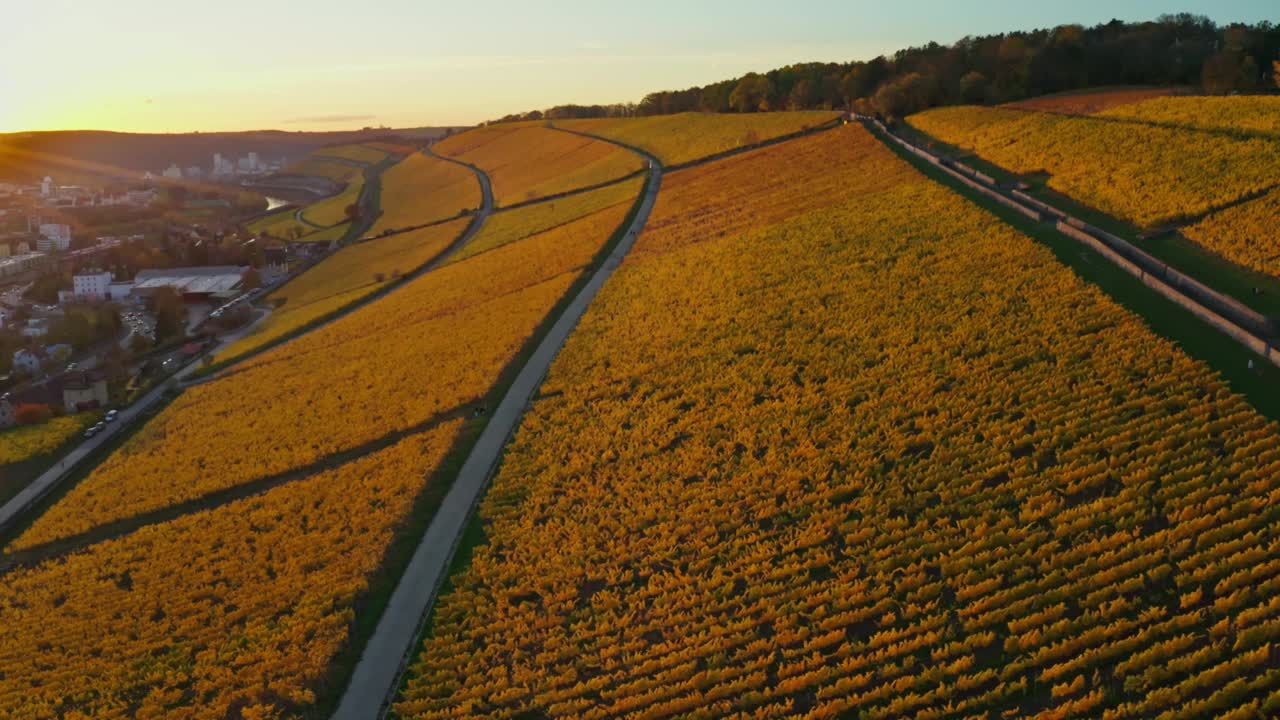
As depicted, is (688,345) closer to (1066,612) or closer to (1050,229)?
(1050,229)

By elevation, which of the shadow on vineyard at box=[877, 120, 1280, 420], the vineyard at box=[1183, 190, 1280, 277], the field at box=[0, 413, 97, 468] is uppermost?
the vineyard at box=[1183, 190, 1280, 277]

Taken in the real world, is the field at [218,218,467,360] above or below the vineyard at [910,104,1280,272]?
below

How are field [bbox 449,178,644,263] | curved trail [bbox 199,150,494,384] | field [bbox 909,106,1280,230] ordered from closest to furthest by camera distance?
1. field [bbox 909,106,1280,230]
2. curved trail [bbox 199,150,494,384]
3. field [bbox 449,178,644,263]

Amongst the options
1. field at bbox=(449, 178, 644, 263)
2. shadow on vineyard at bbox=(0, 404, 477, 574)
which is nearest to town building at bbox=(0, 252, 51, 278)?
field at bbox=(449, 178, 644, 263)

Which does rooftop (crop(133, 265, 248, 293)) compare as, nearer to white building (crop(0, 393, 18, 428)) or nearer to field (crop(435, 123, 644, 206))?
field (crop(435, 123, 644, 206))

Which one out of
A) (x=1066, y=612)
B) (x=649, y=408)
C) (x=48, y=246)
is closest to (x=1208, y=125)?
(x=649, y=408)

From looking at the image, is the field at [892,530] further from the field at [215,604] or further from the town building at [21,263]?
the town building at [21,263]

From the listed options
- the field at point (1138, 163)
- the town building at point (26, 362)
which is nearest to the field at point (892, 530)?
the field at point (1138, 163)
